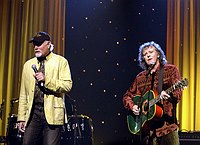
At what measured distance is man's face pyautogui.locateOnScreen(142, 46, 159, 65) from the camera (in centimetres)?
442

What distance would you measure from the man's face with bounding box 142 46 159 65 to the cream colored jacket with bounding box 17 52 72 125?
89 centimetres

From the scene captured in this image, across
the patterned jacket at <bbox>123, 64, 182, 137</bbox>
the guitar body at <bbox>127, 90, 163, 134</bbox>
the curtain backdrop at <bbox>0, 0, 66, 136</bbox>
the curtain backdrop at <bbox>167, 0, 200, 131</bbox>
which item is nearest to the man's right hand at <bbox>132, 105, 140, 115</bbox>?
the guitar body at <bbox>127, 90, 163, 134</bbox>

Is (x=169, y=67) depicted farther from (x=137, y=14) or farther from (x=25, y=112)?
(x=137, y=14)

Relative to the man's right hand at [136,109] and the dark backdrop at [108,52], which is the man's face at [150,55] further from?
the dark backdrop at [108,52]

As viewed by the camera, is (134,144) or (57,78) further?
(134,144)

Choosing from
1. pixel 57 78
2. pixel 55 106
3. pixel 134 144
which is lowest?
pixel 134 144

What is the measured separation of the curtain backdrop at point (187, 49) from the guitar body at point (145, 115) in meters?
2.23

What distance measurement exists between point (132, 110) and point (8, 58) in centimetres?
361

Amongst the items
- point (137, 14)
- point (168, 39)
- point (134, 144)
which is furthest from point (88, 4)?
point (134, 144)

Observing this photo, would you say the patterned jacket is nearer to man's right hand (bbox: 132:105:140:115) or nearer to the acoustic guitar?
the acoustic guitar

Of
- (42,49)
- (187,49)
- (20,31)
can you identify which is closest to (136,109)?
(42,49)

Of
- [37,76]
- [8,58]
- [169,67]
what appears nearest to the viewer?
[37,76]

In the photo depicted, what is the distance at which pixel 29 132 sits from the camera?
13.8 ft

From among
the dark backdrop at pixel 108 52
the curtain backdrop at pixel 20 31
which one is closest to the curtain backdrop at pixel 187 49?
the dark backdrop at pixel 108 52
